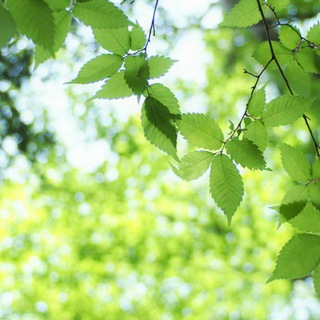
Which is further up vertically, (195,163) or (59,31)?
(59,31)

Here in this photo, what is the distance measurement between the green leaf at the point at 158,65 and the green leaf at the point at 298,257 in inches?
19.9

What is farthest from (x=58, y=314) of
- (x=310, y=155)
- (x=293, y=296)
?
(x=310, y=155)

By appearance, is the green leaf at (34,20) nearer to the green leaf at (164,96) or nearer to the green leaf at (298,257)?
the green leaf at (164,96)

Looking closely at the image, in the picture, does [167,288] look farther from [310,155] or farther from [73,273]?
[310,155]

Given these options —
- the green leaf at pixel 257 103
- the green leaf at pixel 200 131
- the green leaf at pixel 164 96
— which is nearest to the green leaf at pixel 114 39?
the green leaf at pixel 164 96

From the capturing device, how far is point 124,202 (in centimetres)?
906

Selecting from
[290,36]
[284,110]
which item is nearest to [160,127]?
[284,110]

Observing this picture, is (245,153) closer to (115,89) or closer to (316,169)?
(316,169)

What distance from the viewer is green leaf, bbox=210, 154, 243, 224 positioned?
0.97 m

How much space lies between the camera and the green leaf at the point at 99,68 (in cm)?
95

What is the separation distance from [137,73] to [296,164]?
18.2 inches

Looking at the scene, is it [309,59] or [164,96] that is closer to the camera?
[164,96]

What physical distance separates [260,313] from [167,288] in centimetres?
205

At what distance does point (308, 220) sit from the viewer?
99 centimetres
